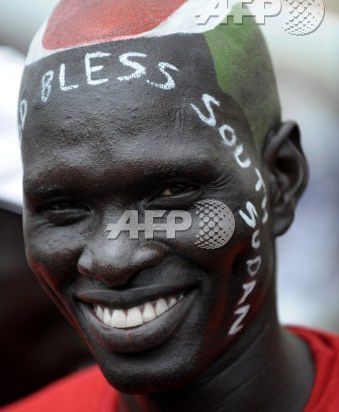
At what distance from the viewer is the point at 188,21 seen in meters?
2.25

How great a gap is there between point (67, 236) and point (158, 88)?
0.45m

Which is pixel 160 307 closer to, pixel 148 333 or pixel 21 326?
pixel 148 333

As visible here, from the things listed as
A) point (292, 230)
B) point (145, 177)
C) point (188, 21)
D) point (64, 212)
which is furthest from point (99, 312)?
point (292, 230)

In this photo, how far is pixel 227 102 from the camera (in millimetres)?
2234

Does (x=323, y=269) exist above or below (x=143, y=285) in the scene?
below

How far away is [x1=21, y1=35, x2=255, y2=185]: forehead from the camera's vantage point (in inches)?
83.5

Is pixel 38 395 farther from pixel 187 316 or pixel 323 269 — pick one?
pixel 323 269

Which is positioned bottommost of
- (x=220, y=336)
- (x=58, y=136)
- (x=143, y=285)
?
(x=220, y=336)

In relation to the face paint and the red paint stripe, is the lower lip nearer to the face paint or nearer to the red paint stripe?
the face paint

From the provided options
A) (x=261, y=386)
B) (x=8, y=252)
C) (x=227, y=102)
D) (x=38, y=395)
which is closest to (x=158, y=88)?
(x=227, y=102)

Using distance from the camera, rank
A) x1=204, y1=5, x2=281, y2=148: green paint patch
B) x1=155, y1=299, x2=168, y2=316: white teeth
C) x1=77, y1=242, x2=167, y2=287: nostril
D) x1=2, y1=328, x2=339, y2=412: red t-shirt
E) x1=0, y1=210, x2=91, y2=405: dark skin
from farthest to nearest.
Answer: x1=0, y1=210, x2=91, y2=405: dark skin, x1=2, y1=328, x2=339, y2=412: red t-shirt, x1=204, y1=5, x2=281, y2=148: green paint patch, x1=155, y1=299, x2=168, y2=316: white teeth, x1=77, y1=242, x2=167, y2=287: nostril

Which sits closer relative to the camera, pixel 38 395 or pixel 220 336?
pixel 220 336

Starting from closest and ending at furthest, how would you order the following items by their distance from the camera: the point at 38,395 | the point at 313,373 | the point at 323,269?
1. the point at 313,373
2. the point at 38,395
3. the point at 323,269

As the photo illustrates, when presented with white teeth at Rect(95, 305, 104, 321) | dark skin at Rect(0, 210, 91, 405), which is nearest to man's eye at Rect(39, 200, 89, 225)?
white teeth at Rect(95, 305, 104, 321)
